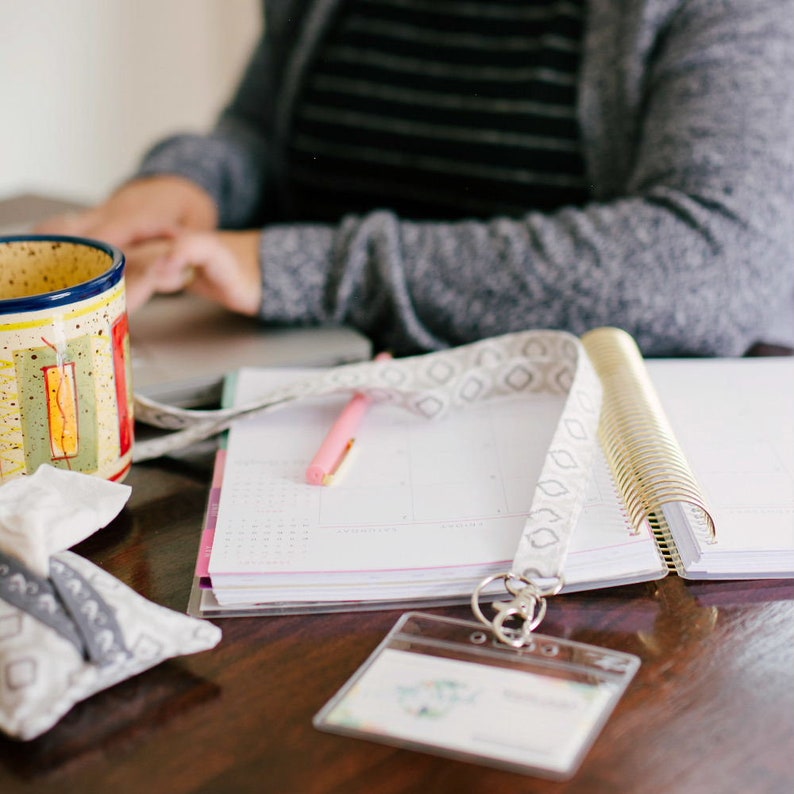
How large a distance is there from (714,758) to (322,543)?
19cm

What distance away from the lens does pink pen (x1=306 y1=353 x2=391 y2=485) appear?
0.47 m

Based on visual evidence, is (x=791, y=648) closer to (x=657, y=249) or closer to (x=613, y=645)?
(x=613, y=645)

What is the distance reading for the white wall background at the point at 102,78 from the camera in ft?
5.95

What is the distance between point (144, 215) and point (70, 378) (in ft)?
1.45

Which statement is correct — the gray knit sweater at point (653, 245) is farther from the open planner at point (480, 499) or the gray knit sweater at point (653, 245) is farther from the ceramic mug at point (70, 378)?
the ceramic mug at point (70, 378)

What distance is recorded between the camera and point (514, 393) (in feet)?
1.85

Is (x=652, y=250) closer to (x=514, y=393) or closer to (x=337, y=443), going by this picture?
(x=514, y=393)

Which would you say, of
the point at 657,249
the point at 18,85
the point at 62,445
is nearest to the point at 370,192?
the point at 657,249

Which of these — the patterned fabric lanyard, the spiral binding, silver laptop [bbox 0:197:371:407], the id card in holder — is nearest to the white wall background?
silver laptop [bbox 0:197:371:407]

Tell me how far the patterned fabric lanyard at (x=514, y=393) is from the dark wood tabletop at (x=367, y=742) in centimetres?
3

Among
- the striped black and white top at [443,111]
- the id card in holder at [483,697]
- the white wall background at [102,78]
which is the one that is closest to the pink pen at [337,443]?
the id card in holder at [483,697]

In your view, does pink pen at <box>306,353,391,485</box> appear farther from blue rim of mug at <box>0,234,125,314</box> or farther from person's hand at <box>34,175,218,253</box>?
person's hand at <box>34,175,218,253</box>

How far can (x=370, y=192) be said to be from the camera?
3.27 feet

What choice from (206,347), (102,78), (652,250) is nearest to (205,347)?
(206,347)
